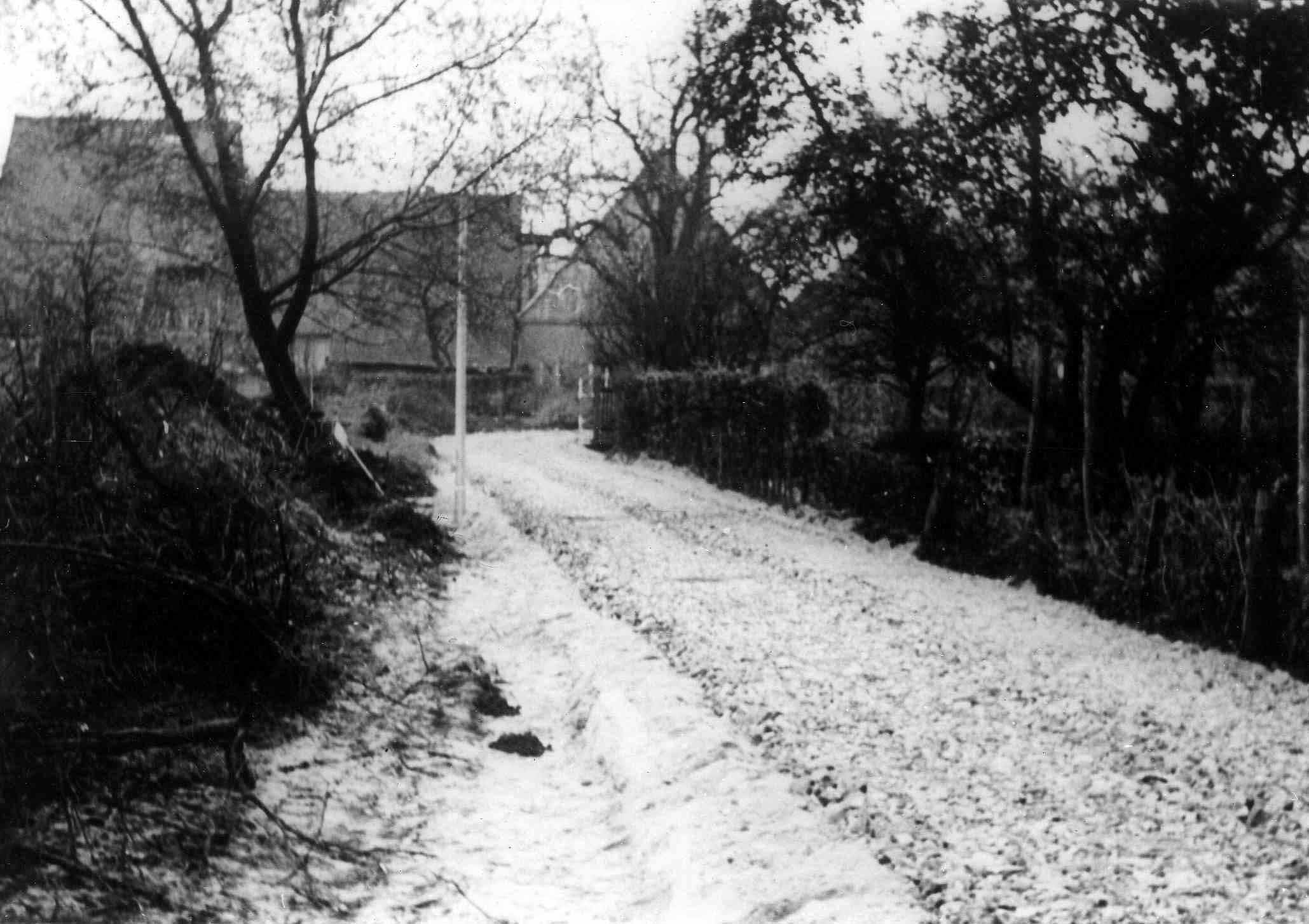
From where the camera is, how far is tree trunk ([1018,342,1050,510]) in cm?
1202

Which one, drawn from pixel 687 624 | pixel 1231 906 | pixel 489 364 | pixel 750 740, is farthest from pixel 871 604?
pixel 489 364

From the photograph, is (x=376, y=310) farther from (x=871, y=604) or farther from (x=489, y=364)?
(x=489, y=364)

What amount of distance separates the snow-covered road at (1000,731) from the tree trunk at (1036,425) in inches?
47.8

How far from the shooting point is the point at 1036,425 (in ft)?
40.6

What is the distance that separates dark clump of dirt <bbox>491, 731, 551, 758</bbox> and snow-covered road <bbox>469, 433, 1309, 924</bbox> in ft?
3.27

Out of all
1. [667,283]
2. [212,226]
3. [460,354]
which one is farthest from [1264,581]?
[667,283]

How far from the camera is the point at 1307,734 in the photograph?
632cm

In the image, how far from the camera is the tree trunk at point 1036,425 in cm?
1202

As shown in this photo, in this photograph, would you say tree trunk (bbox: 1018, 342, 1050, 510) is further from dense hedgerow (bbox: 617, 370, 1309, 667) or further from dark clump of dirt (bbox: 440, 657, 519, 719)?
dark clump of dirt (bbox: 440, 657, 519, 719)

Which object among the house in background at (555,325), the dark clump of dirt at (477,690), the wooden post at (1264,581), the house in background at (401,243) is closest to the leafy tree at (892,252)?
the house in background at (401,243)

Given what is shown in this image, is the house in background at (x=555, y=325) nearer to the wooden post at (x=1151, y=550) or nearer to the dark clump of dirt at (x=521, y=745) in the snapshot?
the wooden post at (x=1151, y=550)

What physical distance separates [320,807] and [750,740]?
2096 mm

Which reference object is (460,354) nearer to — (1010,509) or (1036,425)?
(1036,425)

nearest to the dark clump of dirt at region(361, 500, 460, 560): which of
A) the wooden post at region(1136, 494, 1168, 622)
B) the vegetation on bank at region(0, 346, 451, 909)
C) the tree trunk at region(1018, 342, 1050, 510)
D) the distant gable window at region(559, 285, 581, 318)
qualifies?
the vegetation on bank at region(0, 346, 451, 909)
